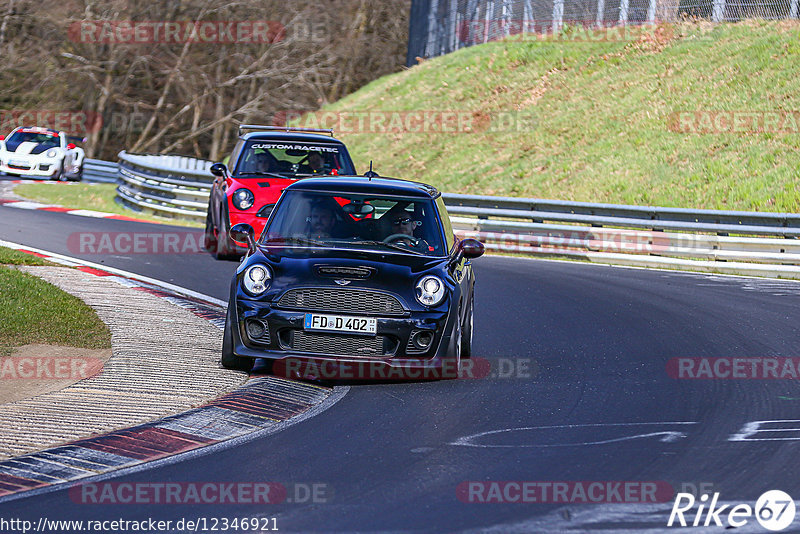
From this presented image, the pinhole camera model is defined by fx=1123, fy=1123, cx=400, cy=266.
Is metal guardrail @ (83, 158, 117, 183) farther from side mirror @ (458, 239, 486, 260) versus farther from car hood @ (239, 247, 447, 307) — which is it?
car hood @ (239, 247, 447, 307)

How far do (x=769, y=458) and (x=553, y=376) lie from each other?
8.70ft

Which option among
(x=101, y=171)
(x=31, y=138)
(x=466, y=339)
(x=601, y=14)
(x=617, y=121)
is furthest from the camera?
(x=601, y=14)

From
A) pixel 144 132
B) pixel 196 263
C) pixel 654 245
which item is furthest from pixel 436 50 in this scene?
pixel 196 263

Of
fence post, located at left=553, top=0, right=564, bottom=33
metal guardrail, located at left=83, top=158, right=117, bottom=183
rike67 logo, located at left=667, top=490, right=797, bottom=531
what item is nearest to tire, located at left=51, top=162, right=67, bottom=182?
metal guardrail, located at left=83, top=158, right=117, bottom=183

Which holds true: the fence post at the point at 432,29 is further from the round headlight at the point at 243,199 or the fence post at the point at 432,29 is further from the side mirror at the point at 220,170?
the round headlight at the point at 243,199

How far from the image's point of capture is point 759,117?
2641 centimetres

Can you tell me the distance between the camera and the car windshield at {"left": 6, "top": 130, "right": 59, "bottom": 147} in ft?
101

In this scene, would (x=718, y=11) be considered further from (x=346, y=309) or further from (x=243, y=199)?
(x=346, y=309)

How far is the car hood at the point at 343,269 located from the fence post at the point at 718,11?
85.9 feet

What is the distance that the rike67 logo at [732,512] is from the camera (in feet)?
16.5

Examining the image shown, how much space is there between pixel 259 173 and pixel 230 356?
7.37 m

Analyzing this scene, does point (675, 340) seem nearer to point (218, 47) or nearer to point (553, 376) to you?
point (553, 376)

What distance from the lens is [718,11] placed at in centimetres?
3231

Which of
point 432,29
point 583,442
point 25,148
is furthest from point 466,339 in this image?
point 432,29
